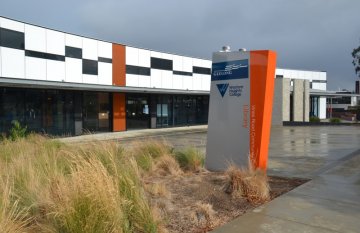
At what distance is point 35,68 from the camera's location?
2220 cm

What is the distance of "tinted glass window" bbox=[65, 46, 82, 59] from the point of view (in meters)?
24.3

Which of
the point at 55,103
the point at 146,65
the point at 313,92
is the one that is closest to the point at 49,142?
the point at 55,103

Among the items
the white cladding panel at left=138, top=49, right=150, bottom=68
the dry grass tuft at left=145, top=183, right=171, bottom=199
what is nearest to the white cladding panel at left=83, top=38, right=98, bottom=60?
the white cladding panel at left=138, top=49, right=150, bottom=68

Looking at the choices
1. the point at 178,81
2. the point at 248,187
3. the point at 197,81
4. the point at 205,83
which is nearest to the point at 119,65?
the point at 178,81

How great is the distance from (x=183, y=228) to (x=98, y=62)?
75.3ft

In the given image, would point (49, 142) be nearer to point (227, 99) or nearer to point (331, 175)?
point (227, 99)

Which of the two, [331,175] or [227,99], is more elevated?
[227,99]

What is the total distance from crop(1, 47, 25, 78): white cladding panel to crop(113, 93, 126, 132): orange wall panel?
829cm

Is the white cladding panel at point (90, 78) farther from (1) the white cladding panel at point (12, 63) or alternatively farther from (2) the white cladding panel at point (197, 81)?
(2) the white cladding panel at point (197, 81)

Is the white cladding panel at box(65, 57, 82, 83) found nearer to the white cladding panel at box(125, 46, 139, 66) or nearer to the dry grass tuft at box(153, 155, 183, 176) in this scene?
the white cladding panel at box(125, 46, 139, 66)

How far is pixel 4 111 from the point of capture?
2091 centimetres

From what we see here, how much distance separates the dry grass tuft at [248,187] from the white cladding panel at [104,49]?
21.5 metres

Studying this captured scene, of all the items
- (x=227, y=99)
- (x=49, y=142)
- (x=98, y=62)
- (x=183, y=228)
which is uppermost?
(x=98, y=62)

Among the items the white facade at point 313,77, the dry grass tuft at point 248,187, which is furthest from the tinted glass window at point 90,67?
the white facade at point 313,77
